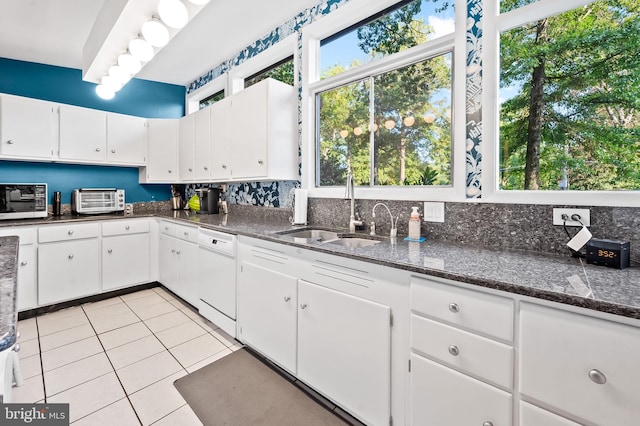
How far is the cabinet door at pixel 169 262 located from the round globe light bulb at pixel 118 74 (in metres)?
1.67

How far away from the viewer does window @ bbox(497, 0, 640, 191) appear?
52.1 inches

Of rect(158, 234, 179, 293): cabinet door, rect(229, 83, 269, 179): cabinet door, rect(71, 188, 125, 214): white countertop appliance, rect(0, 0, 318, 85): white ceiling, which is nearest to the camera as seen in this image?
rect(0, 0, 318, 85): white ceiling

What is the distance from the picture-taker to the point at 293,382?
6.15 ft

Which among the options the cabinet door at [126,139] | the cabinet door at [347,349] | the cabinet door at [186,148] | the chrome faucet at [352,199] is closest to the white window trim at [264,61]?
the cabinet door at [186,148]

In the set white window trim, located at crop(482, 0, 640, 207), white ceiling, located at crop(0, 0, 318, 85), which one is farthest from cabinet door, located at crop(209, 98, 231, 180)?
white window trim, located at crop(482, 0, 640, 207)

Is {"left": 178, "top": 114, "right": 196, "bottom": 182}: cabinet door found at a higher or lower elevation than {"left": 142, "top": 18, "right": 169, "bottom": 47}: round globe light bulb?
lower

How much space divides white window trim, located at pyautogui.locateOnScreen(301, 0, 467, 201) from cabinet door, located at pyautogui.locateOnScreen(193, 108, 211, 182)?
52.9 inches

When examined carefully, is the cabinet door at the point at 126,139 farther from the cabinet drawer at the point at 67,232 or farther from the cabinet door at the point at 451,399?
the cabinet door at the point at 451,399

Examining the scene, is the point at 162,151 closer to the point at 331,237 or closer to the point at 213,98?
the point at 213,98

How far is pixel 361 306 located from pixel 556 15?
1.75 metres

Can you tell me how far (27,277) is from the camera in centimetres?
279

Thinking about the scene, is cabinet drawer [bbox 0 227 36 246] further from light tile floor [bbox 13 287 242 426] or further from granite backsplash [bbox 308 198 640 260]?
granite backsplash [bbox 308 198 640 260]

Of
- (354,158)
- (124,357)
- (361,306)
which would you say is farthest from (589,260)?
(124,357)

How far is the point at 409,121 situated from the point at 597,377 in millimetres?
1663
